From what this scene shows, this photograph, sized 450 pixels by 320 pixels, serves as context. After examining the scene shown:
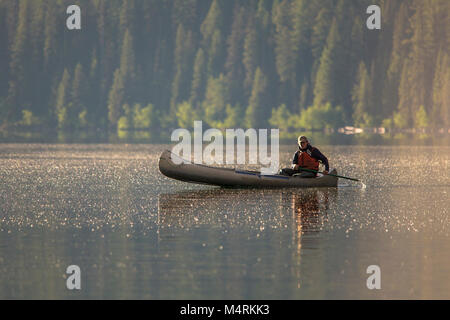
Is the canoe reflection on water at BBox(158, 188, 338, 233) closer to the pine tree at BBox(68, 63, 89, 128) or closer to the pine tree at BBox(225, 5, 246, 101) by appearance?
the pine tree at BBox(225, 5, 246, 101)

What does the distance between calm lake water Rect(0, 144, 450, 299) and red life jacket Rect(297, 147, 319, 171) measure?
Result: 3.18ft

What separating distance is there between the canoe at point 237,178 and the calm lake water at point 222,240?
1.10ft

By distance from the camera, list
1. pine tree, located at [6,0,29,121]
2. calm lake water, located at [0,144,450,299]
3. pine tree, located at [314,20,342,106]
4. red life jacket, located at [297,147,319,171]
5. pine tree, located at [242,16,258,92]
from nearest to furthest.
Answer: calm lake water, located at [0,144,450,299], red life jacket, located at [297,147,319,171], pine tree, located at [314,20,342,106], pine tree, located at [242,16,258,92], pine tree, located at [6,0,29,121]

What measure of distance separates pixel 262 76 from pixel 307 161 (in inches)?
5333

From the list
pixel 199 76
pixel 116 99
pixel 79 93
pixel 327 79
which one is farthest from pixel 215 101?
pixel 79 93

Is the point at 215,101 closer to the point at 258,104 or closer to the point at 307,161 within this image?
the point at 258,104

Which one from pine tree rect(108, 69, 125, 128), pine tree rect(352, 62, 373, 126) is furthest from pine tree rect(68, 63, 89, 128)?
pine tree rect(352, 62, 373, 126)

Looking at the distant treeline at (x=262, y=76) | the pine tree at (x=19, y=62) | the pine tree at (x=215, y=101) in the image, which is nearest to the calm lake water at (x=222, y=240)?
the distant treeline at (x=262, y=76)

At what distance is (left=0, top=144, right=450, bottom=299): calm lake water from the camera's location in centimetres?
1728

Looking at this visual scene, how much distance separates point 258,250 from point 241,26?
16858cm

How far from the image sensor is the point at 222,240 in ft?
72.8

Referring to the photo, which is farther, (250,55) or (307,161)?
(250,55)

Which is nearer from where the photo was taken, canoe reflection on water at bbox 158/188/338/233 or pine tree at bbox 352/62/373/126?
canoe reflection on water at bbox 158/188/338/233

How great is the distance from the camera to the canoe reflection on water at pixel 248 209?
2511 cm
